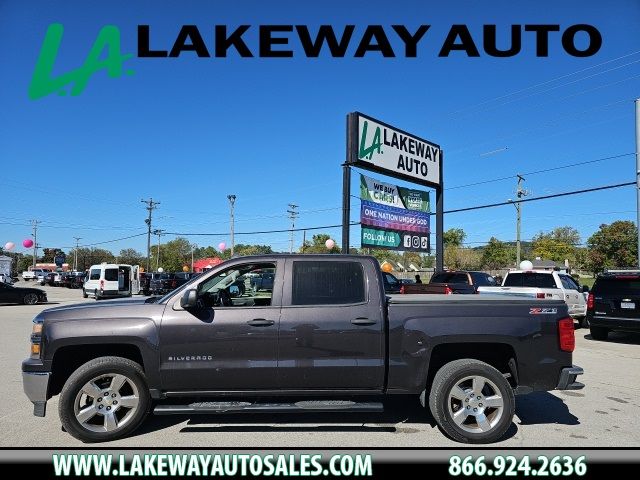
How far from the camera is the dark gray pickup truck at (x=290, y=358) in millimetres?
4734

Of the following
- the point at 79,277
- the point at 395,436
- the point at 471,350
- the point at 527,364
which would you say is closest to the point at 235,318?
the point at 395,436

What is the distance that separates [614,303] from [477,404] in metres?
8.69

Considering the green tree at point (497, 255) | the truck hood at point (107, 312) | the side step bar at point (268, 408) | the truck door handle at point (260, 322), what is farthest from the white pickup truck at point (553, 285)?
the green tree at point (497, 255)

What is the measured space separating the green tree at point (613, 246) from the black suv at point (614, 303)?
74.0m

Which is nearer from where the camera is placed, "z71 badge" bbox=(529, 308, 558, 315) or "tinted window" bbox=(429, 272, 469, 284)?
"z71 badge" bbox=(529, 308, 558, 315)

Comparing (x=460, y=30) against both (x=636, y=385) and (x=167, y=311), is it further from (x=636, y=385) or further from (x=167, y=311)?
(x=167, y=311)

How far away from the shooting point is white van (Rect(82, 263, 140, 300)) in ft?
95.0

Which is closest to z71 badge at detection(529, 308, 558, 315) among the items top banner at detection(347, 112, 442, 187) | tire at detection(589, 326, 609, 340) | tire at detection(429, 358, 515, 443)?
tire at detection(429, 358, 515, 443)

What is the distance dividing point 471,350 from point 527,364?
1.79ft

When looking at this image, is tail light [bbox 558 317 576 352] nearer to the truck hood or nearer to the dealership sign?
the truck hood

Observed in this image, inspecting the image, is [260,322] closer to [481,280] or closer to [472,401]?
[472,401]

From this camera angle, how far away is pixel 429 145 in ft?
60.2

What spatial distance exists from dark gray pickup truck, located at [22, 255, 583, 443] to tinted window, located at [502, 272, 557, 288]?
10254 mm

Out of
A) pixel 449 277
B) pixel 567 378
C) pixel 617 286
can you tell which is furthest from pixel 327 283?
pixel 449 277
